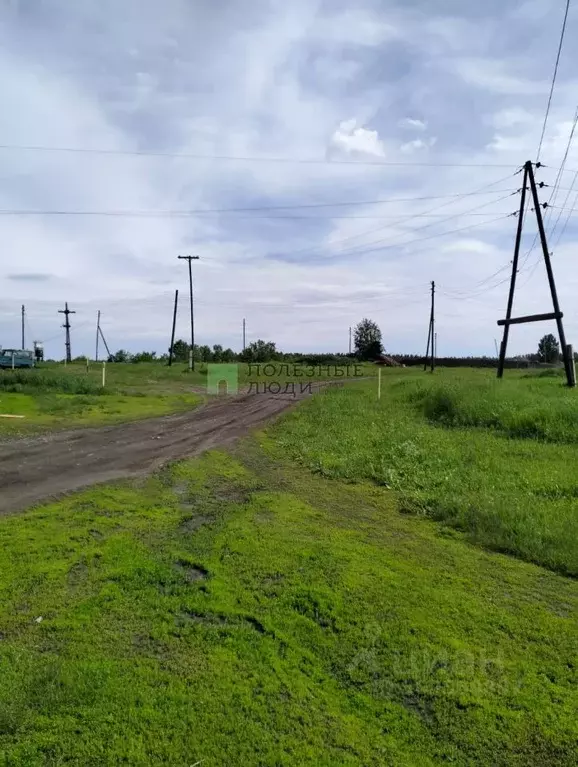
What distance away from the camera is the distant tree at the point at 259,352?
5681cm

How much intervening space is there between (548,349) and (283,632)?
235 feet

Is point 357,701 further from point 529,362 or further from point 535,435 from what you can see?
point 529,362

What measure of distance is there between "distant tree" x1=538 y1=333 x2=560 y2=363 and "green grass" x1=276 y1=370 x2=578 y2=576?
52.0m

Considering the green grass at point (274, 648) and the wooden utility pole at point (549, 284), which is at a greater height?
the wooden utility pole at point (549, 284)

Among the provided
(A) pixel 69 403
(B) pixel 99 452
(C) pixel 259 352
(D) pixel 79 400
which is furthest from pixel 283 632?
(C) pixel 259 352

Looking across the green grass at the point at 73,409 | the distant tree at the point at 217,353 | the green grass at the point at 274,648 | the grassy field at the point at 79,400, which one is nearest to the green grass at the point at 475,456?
the green grass at the point at 274,648

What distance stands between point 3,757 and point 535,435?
31.6 feet

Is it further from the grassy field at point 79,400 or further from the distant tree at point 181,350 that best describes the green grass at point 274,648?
the distant tree at point 181,350

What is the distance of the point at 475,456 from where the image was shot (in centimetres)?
805

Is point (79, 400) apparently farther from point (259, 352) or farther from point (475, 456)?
point (259, 352)

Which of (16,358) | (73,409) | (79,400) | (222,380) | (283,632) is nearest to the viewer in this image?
(283,632)

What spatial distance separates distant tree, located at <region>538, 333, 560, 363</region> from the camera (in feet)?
201

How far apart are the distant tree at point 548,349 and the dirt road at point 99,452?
186ft

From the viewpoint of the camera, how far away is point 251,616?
316 cm
